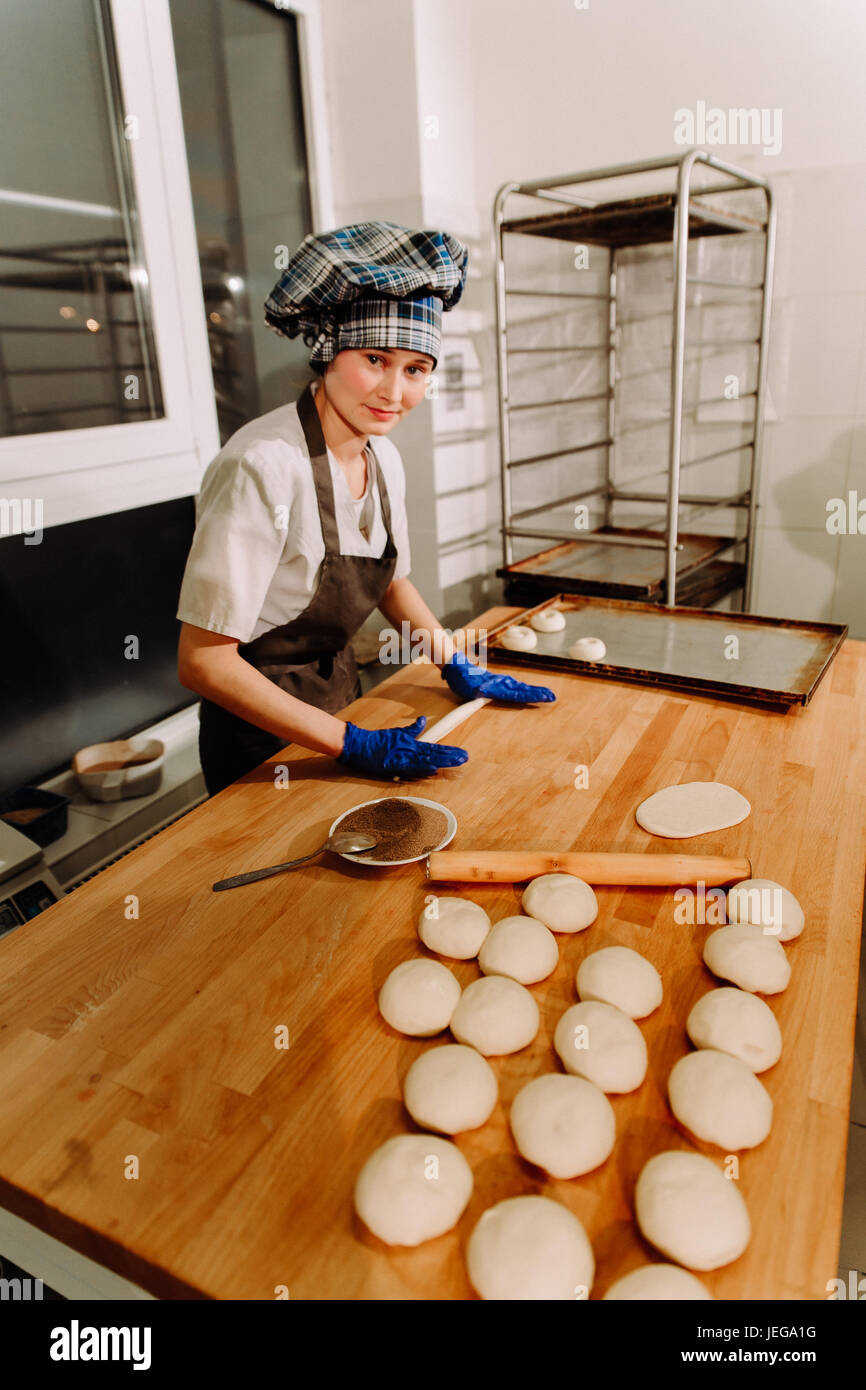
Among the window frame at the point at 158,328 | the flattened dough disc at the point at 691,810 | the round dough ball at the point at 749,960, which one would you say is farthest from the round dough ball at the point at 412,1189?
the window frame at the point at 158,328

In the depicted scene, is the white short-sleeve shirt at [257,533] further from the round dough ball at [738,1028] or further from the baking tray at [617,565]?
the baking tray at [617,565]

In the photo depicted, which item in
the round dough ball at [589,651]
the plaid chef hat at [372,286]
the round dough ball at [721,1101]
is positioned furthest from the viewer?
the round dough ball at [589,651]

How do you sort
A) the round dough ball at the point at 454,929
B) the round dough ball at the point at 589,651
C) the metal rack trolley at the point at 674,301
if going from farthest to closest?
the metal rack trolley at the point at 674,301 → the round dough ball at the point at 589,651 → the round dough ball at the point at 454,929

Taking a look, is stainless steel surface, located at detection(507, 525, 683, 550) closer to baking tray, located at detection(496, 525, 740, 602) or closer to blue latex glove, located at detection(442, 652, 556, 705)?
baking tray, located at detection(496, 525, 740, 602)

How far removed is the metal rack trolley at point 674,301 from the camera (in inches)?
80.6

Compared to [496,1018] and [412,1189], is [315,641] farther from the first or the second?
[412,1189]

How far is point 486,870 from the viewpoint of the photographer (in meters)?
1.05

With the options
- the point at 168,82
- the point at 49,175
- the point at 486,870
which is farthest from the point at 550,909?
the point at 168,82

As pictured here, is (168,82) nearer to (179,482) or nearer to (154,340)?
(154,340)

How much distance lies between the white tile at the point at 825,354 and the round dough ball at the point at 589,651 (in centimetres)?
133

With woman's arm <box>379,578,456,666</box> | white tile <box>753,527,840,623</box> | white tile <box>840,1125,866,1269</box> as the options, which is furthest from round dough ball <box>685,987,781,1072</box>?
white tile <box>753,527,840,623</box>

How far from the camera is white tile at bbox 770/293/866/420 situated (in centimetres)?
239

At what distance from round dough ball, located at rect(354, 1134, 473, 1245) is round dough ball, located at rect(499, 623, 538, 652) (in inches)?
46.6
